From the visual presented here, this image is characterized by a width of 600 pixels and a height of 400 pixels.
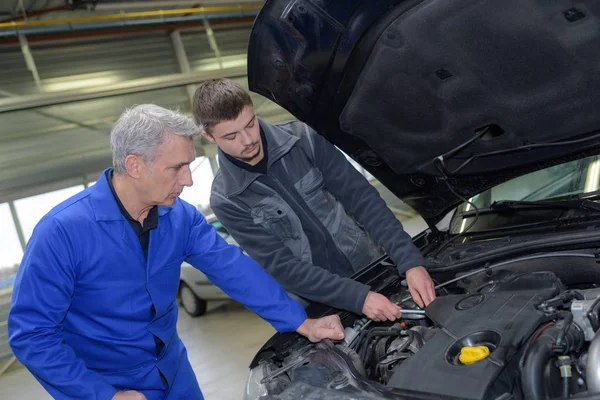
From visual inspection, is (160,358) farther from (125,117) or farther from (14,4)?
(14,4)

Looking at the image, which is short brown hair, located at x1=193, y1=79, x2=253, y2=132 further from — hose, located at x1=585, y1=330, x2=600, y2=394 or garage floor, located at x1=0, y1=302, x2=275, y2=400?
garage floor, located at x1=0, y1=302, x2=275, y2=400

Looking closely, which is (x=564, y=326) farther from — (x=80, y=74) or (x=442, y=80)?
(x=80, y=74)

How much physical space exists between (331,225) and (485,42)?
37.9 inches

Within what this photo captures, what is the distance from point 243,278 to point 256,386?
0.38 meters

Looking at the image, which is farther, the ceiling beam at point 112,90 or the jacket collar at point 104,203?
the ceiling beam at point 112,90

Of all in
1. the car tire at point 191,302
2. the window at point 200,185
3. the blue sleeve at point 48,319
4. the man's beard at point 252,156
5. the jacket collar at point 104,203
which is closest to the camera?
the blue sleeve at point 48,319

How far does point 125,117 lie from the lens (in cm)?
178

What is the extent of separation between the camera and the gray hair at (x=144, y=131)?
1.72m

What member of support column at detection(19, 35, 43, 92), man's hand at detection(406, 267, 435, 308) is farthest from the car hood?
support column at detection(19, 35, 43, 92)

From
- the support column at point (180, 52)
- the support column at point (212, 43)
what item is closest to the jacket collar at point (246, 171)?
the support column at point (180, 52)

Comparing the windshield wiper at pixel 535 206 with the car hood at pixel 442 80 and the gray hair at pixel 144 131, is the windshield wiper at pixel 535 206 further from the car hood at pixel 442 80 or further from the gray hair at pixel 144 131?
the gray hair at pixel 144 131

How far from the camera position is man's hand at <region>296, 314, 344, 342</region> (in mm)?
1971

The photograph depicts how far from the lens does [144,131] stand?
1723 mm

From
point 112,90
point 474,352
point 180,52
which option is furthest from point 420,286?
point 180,52
